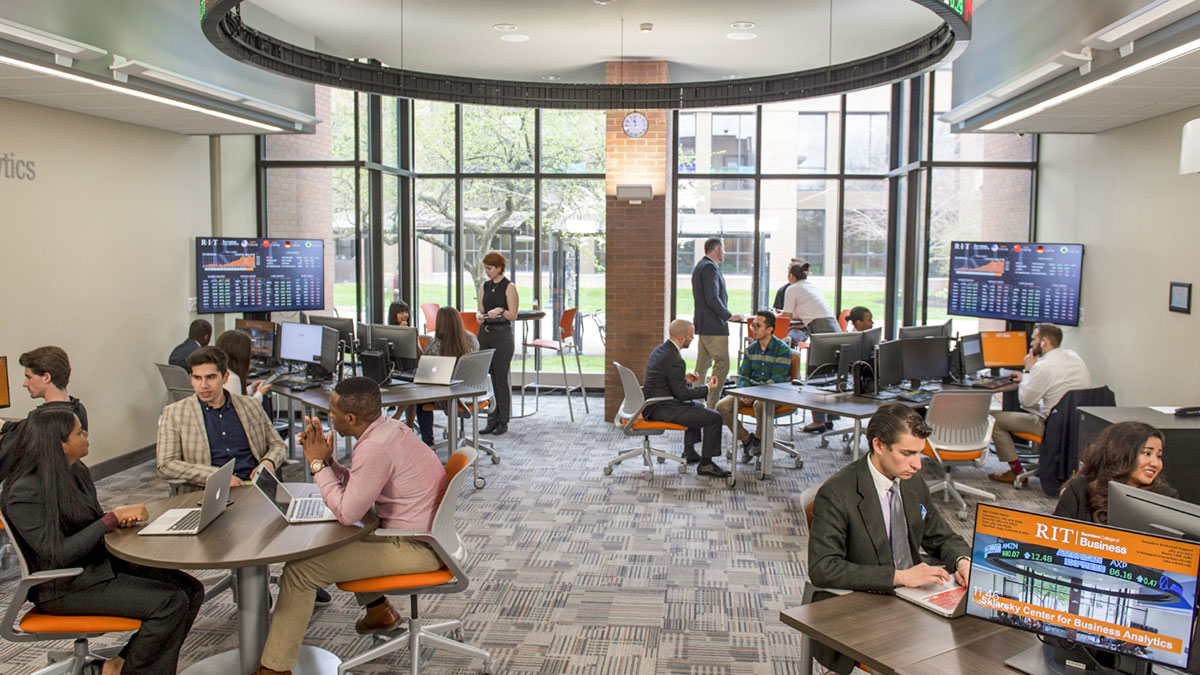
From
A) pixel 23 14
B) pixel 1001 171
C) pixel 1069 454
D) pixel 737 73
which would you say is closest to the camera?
pixel 23 14

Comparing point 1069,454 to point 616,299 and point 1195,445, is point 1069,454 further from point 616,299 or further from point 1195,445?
point 616,299

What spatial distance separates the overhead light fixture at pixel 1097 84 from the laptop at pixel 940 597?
126 inches

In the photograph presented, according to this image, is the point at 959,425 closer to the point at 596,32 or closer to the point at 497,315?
the point at 497,315

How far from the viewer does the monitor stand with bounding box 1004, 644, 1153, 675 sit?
8.03 feet

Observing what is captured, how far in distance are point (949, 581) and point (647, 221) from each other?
23.3ft

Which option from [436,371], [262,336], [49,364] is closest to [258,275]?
[262,336]

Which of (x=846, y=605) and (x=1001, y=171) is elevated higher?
(x=1001, y=171)

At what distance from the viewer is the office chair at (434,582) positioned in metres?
3.80

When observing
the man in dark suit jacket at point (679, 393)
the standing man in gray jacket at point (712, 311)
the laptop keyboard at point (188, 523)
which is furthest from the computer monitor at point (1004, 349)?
the laptop keyboard at point (188, 523)

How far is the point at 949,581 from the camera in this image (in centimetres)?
305

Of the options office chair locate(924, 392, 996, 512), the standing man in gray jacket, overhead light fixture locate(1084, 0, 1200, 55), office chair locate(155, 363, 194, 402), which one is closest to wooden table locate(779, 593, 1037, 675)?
overhead light fixture locate(1084, 0, 1200, 55)

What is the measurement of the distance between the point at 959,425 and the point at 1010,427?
1473mm

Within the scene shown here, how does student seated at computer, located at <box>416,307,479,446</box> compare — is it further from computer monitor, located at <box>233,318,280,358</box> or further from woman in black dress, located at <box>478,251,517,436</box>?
computer monitor, located at <box>233,318,280,358</box>

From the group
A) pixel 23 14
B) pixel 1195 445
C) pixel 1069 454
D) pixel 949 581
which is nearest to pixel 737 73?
pixel 1069 454
